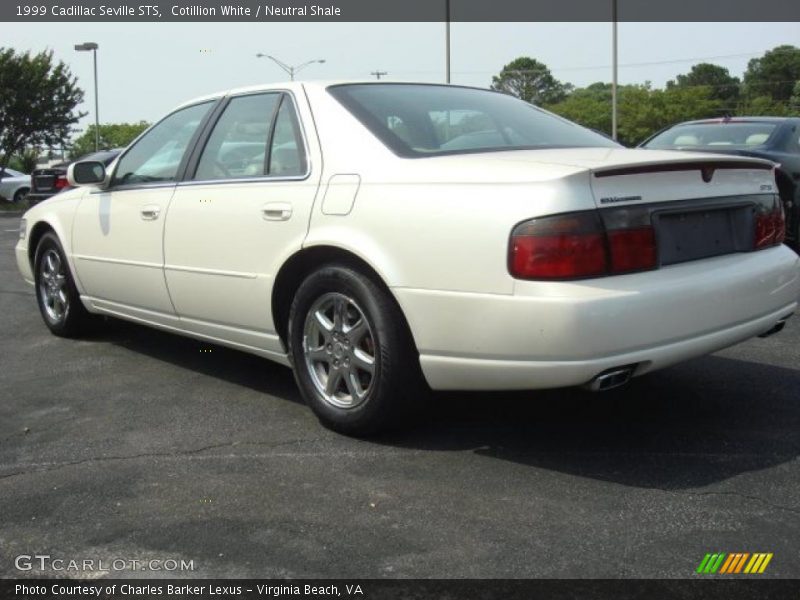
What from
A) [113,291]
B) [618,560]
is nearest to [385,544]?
[618,560]

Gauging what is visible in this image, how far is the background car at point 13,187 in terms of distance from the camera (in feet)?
84.0

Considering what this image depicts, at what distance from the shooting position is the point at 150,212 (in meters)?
4.71

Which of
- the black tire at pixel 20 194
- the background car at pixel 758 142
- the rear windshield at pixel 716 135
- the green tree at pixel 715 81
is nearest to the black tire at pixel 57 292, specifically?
the background car at pixel 758 142

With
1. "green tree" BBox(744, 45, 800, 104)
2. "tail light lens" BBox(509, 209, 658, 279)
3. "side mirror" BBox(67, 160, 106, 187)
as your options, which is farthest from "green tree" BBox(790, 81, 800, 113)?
"tail light lens" BBox(509, 209, 658, 279)

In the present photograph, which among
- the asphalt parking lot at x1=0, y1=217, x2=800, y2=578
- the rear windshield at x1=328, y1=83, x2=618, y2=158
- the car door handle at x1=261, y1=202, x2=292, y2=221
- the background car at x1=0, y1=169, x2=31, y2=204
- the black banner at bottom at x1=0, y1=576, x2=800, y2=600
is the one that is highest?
the background car at x1=0, y1=169, x2=31, y2=204

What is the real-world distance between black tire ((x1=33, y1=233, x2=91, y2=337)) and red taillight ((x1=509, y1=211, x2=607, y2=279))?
3635 millimetres

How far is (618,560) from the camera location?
258 cm

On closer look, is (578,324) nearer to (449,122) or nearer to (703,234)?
(703,234)

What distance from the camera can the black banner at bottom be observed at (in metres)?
2.40

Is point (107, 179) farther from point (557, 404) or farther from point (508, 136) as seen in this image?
point (557, 404)

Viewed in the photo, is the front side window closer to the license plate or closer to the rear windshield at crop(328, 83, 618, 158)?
the rear windshield at crop(328, 83, 618, 158)

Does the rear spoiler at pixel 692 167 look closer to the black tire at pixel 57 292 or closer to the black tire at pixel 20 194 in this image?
the black tire at pixel 57 292

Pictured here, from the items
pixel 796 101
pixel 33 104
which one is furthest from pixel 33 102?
pixel 796 101

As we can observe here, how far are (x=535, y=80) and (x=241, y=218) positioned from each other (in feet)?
336
